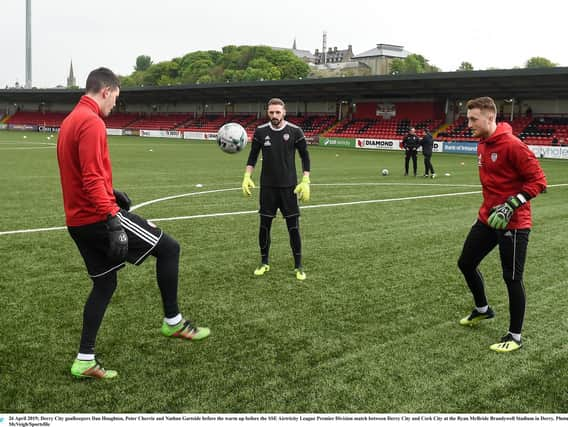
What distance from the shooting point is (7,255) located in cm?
690

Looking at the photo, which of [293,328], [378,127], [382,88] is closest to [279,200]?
[293,328]

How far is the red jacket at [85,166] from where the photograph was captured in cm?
338

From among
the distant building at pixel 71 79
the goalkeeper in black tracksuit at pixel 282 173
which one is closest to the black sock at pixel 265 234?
the goalkeeper in black tracksuit at pixel 282 173

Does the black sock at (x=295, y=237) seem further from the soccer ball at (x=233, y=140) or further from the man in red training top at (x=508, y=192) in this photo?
the man in red training top at (x=508, y=192)

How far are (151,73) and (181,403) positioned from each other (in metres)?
123

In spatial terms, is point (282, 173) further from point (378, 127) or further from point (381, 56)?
point (381, 56)

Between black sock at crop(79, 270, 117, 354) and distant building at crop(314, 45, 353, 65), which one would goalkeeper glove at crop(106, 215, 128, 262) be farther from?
distant building at crop(314, 45, 353, 65)

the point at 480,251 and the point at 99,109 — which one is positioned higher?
the point at 99,109

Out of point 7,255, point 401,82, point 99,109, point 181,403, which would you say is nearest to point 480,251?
point 181,403

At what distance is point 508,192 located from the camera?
4332 millimetres

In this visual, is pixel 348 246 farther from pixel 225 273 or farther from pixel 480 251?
pixel 480 251

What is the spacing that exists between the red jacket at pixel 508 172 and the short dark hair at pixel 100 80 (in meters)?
2.97

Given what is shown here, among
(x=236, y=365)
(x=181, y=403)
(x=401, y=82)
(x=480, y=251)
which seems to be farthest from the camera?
(x=401, y=82)

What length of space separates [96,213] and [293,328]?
2023 millimetres
